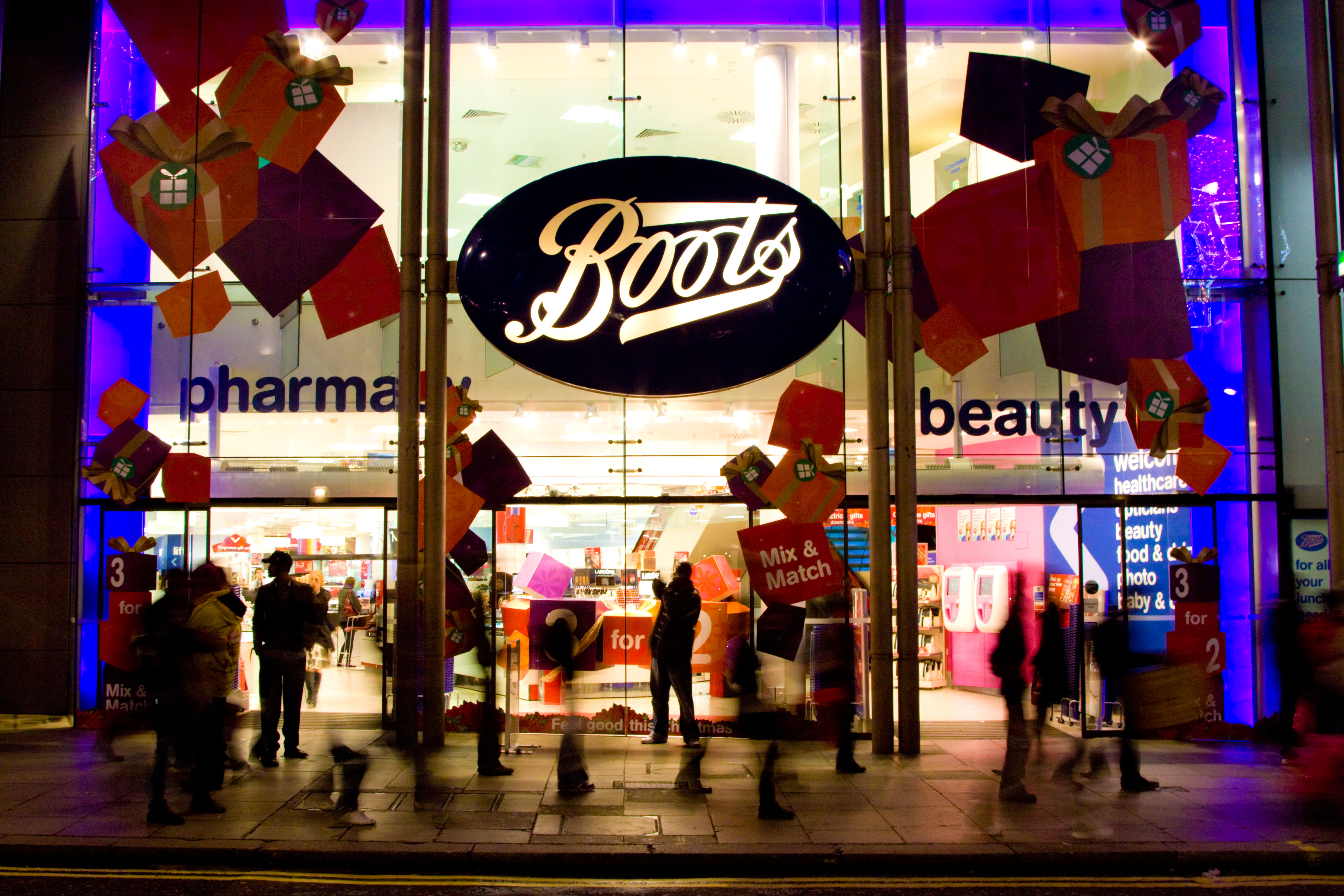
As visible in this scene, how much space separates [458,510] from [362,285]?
2.77 meters

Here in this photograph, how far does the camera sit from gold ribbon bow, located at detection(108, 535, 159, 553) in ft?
34.9

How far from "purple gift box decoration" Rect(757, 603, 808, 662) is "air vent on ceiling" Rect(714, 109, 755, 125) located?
5.58 m

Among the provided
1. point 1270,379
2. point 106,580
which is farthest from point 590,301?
point 1270,379

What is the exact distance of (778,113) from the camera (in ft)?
35.9

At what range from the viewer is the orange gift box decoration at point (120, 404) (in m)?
10.6

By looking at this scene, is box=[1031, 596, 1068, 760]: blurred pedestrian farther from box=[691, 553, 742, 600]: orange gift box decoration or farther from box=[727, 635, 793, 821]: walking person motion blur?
box=[691, 553, 742, 600]: orange gift box decoration

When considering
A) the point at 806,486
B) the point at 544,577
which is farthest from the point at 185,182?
the point at 806,486

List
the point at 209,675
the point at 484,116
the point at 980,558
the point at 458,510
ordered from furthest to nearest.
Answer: the point at 980,558 < the point at 484,116 < the point at 458,510 < the point at 209,675

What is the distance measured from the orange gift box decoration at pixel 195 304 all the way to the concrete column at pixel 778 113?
6.36 metres

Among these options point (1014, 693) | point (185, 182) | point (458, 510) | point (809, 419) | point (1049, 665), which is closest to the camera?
point (1014, 693)

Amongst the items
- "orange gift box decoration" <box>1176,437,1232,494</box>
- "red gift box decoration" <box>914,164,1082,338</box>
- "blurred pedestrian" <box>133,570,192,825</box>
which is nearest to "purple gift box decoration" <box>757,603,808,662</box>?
"red gift box decoration" <box>914,164,1082,338</box>

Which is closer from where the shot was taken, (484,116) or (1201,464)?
(1201,464)

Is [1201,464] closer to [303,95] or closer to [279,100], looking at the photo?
[303,95]

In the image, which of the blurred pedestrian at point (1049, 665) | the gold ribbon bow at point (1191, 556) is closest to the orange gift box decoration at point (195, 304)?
the blurred pedestrian at point (1049, 665)
